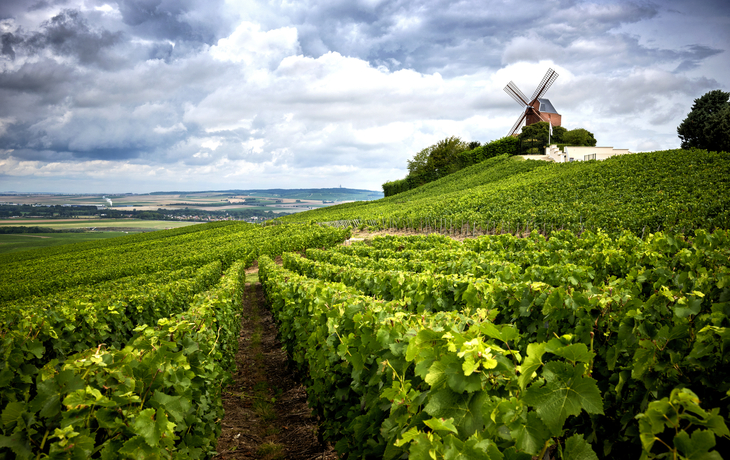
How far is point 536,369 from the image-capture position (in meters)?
1.78

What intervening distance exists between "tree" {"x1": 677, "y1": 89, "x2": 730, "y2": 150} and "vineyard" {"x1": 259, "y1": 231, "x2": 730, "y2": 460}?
173 feet

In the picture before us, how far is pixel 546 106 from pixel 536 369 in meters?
81.9

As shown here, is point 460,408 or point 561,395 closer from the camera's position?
point 561,395

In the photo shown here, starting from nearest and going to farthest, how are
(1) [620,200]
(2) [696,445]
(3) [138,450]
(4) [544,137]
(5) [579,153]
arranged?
(2) [696,445]
(3) [138,450]
(1) [620,200]
(5) [579,153]
(4) [544,137]

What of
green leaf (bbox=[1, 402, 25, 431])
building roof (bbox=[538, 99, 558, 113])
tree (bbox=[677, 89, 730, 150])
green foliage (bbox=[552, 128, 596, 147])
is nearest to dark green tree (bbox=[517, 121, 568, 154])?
green foliage (bbox=[552, 128, 596, 147])

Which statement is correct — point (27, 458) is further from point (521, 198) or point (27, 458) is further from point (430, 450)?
point (521, 198)

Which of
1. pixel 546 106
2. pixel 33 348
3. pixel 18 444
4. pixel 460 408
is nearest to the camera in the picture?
pixel 460 408

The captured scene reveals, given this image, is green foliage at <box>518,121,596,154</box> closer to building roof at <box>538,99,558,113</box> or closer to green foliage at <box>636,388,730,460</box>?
building roof at <box>538,99,558,113</box>

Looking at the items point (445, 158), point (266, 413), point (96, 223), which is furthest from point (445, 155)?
point (96, 223)

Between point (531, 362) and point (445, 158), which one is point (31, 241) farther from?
point (531, 362)

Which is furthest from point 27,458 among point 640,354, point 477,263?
point 477,263

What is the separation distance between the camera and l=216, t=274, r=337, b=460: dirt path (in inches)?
204

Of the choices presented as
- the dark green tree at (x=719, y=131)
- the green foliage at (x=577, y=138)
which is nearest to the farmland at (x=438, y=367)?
the dark green tree at (x=719, y=131)

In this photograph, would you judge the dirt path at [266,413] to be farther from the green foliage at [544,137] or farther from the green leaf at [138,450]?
the green foliage at [544,137]
